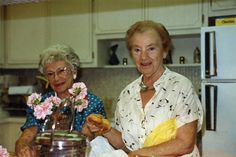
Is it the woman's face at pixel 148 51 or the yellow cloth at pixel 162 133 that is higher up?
the woman's face at pixel 148 51

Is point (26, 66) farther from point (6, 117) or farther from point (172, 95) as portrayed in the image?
point (172, 95)

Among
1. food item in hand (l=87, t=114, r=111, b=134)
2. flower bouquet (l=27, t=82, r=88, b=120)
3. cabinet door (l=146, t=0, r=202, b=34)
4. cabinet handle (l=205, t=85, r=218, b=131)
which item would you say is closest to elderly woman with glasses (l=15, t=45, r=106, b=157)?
food item in hand (l=87, t=114, r=111, b=134)

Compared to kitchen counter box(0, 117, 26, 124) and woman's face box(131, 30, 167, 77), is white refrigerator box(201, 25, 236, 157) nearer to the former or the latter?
woman's face box(131, 30, 167, 77)

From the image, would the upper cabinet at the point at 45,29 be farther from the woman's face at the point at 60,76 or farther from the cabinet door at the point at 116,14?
the woman's face at the point at 60,76

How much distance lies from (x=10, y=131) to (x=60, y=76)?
1863mm

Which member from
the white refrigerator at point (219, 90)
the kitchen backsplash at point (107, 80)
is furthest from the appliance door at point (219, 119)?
the kitchen backsplash at point (107, 80)

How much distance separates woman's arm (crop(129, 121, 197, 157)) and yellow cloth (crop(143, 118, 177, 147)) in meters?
0.02

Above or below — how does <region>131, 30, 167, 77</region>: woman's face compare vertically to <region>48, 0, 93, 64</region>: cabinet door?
below

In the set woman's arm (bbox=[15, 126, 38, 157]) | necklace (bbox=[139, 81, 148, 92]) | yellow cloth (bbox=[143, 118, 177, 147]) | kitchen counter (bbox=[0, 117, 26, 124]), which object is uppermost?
necklace (bbox=[139, 81, 148, 92])

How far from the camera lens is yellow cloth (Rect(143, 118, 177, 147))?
1222 mm

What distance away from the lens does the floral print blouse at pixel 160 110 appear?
49.4 inches

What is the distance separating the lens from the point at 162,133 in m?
1.23

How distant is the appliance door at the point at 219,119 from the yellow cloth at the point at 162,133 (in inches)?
45.5

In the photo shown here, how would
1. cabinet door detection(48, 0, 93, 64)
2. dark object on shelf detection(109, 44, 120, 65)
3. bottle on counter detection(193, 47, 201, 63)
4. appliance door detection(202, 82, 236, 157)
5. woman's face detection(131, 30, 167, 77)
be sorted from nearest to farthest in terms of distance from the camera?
woman's face detection(131, 30, 167, 77) → appliance door detection(202, 82, 236, 157) → bottle on counter detection(193, 47, 201, 63) → cabinet door detection(48, 0, 93, 64) → dark object on shelf detection(109, 44, 120, 65)
